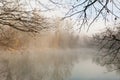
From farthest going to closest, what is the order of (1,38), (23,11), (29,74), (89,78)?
(29,74), (89,78), (1,38), (23,11)

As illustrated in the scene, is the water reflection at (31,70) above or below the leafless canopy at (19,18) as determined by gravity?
below

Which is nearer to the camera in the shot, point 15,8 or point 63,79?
point 15,8

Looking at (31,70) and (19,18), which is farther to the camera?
(31,70)

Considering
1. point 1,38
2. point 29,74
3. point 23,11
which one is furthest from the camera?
point 29,74

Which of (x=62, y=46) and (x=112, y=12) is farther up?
(x=112, y=12)

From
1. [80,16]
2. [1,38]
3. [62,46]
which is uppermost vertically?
[80,16]

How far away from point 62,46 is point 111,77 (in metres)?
24.8

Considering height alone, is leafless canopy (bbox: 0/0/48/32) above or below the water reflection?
above

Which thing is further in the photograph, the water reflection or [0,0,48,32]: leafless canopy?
the water reflection

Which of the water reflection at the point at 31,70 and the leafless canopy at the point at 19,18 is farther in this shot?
the water reflection at the point at 31,70

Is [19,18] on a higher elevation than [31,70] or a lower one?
higher

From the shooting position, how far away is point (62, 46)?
38.5 m

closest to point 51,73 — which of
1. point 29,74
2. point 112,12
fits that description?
point 29,74

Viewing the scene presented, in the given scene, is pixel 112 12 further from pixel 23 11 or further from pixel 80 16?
pixel 23 11
